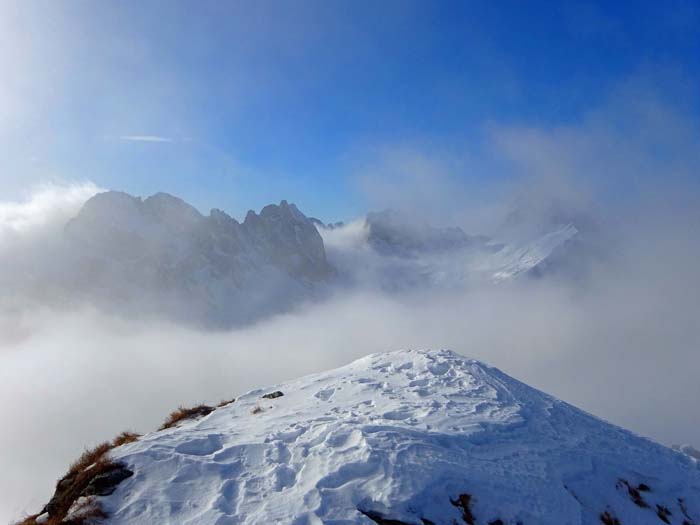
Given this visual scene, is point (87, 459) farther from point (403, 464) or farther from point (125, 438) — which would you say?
point (403, 464)

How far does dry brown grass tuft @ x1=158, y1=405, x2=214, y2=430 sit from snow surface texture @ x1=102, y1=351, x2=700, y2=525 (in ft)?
3.14

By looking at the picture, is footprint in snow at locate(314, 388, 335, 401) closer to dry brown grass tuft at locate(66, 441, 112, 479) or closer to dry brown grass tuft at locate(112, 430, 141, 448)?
dry brown grass tuft at locate(112, 430, 141, 448)

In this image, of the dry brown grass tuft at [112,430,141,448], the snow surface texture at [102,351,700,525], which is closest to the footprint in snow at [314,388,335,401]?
the snow surface texture at [102,351,700,525]

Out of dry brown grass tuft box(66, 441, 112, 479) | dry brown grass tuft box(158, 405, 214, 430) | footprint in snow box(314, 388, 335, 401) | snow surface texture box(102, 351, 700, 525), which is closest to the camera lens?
snow surface texture box(102, 351, 700, 525)

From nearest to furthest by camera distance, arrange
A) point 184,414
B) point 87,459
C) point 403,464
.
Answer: point 403,464
point 87,459
point 184,414

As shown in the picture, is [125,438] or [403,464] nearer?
[403,464]

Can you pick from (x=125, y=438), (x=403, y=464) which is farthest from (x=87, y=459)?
(x=403, y=464)

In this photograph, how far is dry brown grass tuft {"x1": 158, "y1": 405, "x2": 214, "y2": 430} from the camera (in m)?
18.9

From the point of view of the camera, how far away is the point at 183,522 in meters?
10.7

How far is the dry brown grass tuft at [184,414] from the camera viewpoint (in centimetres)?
1889

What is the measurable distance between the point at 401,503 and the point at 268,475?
11.1 feet

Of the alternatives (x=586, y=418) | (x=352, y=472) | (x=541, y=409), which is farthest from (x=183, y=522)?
(x=586, y=418)

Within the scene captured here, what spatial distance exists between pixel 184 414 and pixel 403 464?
33.6ft

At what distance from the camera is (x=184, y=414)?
19.5 meters
